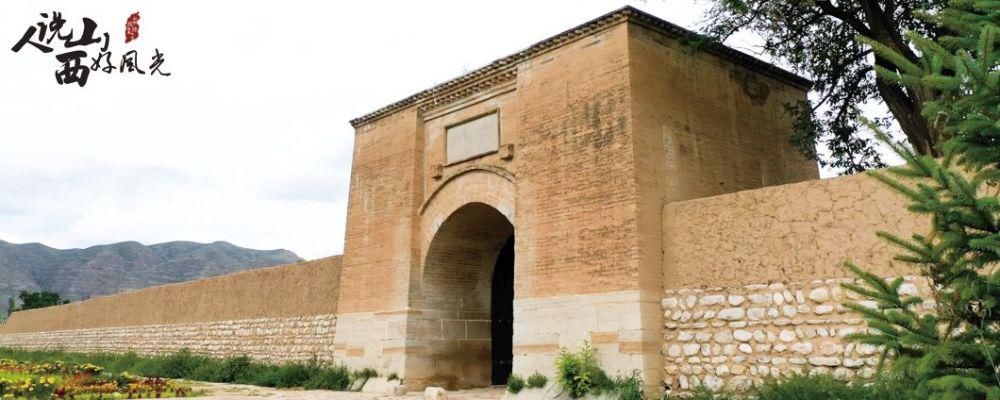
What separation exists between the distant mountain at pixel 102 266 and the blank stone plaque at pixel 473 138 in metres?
90.3

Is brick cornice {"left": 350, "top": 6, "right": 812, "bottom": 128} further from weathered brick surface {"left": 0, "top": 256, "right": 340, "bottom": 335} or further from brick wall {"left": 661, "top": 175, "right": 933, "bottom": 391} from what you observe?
weathered brick surface {"left": 0, "top": 256, "right": 340, "bottom": 335}

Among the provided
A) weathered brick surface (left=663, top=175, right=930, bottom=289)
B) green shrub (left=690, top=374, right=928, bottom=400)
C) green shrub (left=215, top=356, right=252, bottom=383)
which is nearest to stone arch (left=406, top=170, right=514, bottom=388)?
weathered brick surface (left=663, top=175, right=930, bottom=289)

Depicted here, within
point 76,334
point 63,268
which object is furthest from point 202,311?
point 63,268

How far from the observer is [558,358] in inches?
352

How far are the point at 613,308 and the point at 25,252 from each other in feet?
409

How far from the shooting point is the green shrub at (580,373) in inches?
335

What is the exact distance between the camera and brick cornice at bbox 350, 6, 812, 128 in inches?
377

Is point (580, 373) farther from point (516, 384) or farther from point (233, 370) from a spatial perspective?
point (233, 370)

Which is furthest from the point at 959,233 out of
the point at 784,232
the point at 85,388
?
the point at 85,388

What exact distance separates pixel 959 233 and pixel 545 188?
6.80 m

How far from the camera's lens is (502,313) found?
12.8 meters

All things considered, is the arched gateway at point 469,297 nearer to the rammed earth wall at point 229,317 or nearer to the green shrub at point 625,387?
the rammed earth wall at point 229,317

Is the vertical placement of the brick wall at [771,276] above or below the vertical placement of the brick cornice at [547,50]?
below

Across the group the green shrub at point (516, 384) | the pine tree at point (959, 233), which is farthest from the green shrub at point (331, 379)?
the pine tree at point (959, 233)
